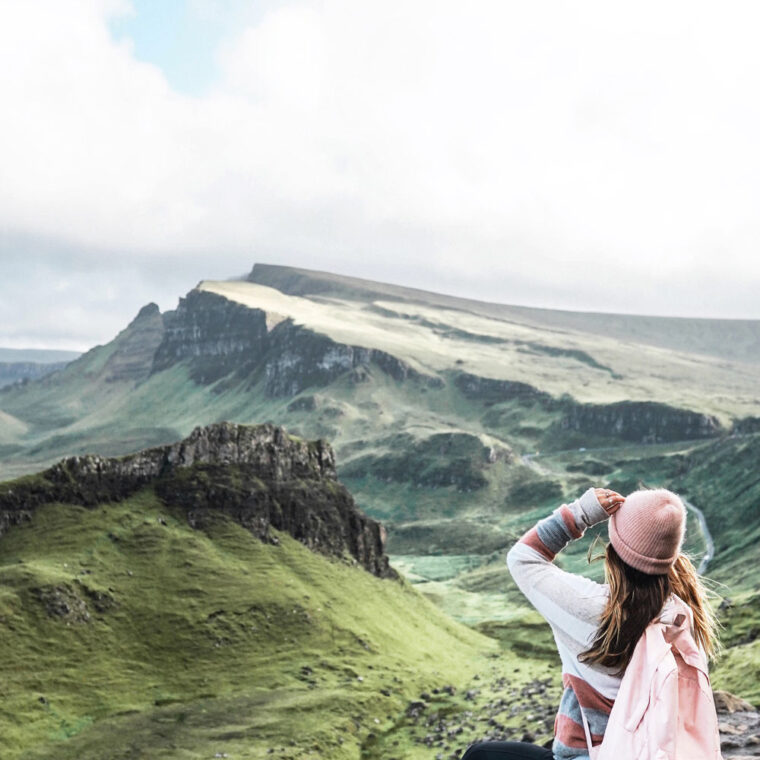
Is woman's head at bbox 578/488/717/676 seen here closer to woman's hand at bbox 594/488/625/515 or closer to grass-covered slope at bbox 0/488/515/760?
woman's hand at bbox 594/488/625/515

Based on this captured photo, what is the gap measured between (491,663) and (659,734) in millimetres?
125078

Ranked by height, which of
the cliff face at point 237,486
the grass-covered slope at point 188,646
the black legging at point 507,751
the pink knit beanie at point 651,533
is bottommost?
the grass-covered slope at point 188,646

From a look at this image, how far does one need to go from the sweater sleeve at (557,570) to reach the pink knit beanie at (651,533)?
54 cm

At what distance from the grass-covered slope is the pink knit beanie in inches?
2919

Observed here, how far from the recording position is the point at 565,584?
9117 millimetres

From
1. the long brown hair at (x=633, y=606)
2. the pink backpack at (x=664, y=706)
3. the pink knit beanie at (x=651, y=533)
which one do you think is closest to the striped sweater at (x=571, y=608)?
the long brown hair at (x=633, y=606)

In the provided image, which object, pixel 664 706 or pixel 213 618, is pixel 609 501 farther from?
pixel 213 618

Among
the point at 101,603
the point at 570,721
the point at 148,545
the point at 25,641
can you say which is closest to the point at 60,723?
the point at 25,641

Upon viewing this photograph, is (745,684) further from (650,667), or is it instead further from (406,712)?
(650,667)

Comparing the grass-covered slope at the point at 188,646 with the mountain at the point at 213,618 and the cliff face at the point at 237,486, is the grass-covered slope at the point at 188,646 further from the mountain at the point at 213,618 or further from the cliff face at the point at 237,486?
the cliff face at the point at 237,486

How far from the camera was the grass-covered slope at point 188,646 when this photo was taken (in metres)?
79.4

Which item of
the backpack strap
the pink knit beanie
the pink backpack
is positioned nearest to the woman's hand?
the pink knit beanie

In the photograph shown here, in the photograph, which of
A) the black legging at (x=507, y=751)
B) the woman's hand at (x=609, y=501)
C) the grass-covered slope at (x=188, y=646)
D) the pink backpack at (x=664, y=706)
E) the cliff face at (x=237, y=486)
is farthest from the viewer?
the cliff face at (x=237, y=486)

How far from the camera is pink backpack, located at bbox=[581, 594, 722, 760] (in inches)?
304
